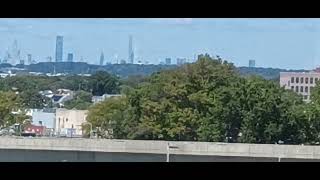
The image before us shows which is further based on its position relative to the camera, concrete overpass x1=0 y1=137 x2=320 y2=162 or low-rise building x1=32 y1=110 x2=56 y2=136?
concrete overpass x1=0 y1=137 x2=320 y2=162

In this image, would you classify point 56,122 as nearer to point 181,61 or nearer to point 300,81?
point 181,61

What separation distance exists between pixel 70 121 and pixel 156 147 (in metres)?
1.55

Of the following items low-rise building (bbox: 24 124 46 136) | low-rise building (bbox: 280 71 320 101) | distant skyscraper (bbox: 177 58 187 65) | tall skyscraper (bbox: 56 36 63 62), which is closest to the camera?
tall skyscraper (bbox: 56 36 63 62)

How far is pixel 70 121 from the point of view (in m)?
8.13

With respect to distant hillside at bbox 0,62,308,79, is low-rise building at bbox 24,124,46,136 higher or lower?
lower

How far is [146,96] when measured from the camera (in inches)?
398

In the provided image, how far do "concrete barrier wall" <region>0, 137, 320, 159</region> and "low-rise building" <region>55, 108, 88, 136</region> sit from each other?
186 mm

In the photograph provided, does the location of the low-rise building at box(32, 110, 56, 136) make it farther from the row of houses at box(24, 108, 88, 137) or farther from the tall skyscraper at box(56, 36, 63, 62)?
the tall skyscraper at box(56, 36, 63, 62)

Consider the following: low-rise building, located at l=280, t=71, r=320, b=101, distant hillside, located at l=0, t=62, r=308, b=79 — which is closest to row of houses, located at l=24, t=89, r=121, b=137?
distant hillside, located at l=0, t=62, r=308, b=79

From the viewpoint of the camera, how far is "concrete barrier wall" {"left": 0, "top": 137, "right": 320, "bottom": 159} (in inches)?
332
